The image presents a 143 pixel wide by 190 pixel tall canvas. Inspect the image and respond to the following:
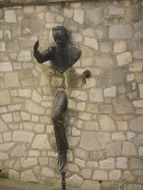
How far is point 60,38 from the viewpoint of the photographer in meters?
8.05

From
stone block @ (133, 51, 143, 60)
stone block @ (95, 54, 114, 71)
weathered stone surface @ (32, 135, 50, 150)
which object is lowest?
weathered stone surface @ (32, 135, 50, 150)

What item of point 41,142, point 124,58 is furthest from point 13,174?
point 124,58

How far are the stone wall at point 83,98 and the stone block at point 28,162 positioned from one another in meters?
0.02

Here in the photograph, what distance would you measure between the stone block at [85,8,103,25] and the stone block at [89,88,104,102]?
105 cm

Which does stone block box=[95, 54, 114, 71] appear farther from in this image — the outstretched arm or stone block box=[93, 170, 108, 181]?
stone block box=[93, 170, 108, 181]

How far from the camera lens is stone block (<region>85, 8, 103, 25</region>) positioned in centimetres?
798

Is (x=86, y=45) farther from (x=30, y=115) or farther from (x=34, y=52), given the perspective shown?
(x=30, y=115)

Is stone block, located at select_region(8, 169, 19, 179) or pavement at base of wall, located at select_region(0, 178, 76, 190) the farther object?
stone block, located at select_region(8, 169, 19, 179)

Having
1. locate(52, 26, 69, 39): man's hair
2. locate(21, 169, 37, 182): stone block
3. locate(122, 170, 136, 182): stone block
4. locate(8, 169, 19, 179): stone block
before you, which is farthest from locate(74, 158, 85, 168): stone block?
locate(52, 26, 69, 39): man's hair

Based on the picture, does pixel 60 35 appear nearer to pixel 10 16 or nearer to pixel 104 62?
pixel 104 62

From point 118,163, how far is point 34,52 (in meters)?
2.20

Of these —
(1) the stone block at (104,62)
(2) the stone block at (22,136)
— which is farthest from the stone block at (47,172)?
(1) the stone block at (104,62)

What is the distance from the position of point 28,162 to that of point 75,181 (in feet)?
2.89

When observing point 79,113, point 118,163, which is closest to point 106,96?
point 79,113
